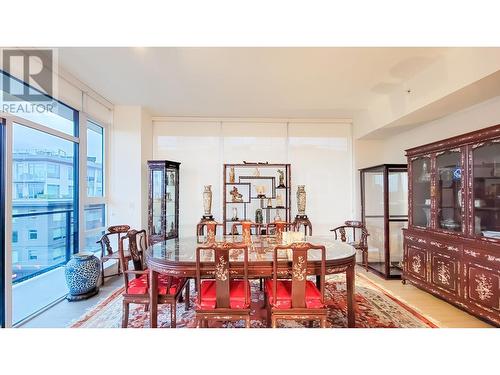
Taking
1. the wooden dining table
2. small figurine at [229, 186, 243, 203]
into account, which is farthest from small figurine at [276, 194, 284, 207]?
the wooden dining table

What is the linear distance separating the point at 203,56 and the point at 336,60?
57.6 inches

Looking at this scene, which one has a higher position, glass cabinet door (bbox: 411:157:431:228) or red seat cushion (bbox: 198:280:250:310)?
glass cabinet door (bbox: 411:157:431:228)

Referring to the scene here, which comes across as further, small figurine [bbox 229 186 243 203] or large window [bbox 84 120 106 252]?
small figurine [bbox 229 186 243 203]

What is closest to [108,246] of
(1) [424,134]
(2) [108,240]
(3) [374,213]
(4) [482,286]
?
(2) [108,240]

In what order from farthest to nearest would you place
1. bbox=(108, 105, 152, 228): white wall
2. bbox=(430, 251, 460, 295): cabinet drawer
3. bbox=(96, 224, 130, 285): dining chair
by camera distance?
1. bbox=(108, 105, 152, 228): white wall
2. bbox=(96, 224, 130, 285): dining chair
3. bbox=(430, 251, 460, 295): cabinet drawer

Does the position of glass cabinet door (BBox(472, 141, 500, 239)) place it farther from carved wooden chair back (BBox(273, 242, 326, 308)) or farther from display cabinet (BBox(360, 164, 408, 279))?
carved wooden chair back (BBox(273, 242, 326, 308))

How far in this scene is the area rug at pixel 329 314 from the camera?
8.16 ft

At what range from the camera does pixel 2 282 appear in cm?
235

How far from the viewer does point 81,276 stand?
3.13 meters

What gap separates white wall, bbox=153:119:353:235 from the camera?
495 centimetres

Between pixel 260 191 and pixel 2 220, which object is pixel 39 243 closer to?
pixel 2 220

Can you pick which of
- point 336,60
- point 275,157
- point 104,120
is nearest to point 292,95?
point 336,60

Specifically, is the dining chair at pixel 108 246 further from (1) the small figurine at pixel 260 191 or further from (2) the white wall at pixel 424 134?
(2) the white wall at pixel 424 134

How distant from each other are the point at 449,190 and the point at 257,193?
2.90 m
